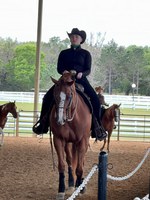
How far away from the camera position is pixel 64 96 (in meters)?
5.23

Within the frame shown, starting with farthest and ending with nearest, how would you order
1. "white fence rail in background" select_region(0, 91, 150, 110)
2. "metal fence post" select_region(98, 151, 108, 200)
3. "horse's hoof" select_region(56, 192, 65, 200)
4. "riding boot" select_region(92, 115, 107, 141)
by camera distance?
"white fence rail in background" select_region(0, 91, 150, 110), "riding boot" select_region(92, 115, 107, 141), "horse's hoof" select_region(56, 192, 65, 200), "metal fence post" select_region(98, 151, 108, 200)

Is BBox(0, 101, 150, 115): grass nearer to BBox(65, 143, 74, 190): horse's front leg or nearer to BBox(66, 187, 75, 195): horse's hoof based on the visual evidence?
BBox(65, 143, 74, 190): horse's front leg

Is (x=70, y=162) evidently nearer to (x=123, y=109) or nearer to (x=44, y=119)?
(x=44, y=119)

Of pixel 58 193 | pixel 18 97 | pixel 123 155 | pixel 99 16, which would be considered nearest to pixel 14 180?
pixel 58 193

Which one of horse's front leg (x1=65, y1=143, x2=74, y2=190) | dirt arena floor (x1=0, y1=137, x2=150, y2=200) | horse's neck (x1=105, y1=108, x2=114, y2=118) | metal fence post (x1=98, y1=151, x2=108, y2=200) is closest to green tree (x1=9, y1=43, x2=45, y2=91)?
horse's neck (x1=105, y1=108, x2=114, y2=118)

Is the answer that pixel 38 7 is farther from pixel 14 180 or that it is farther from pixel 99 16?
pixel 14 180

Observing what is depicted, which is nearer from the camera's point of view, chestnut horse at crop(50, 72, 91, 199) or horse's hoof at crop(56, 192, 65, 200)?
chestnut horse at crop(50, 72, 91, 199)

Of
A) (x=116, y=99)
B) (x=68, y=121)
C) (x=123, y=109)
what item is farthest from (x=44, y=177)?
(x=123, y=109)

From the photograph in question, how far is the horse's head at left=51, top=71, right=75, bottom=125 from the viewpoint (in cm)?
518

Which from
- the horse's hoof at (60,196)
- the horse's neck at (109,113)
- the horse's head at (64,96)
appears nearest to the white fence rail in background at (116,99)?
the horse's neck at (109,113)

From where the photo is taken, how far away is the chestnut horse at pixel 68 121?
17.2 ft

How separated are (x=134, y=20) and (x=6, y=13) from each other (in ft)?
16.0

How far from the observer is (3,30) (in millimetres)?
16781

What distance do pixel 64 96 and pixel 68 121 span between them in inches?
17.6
